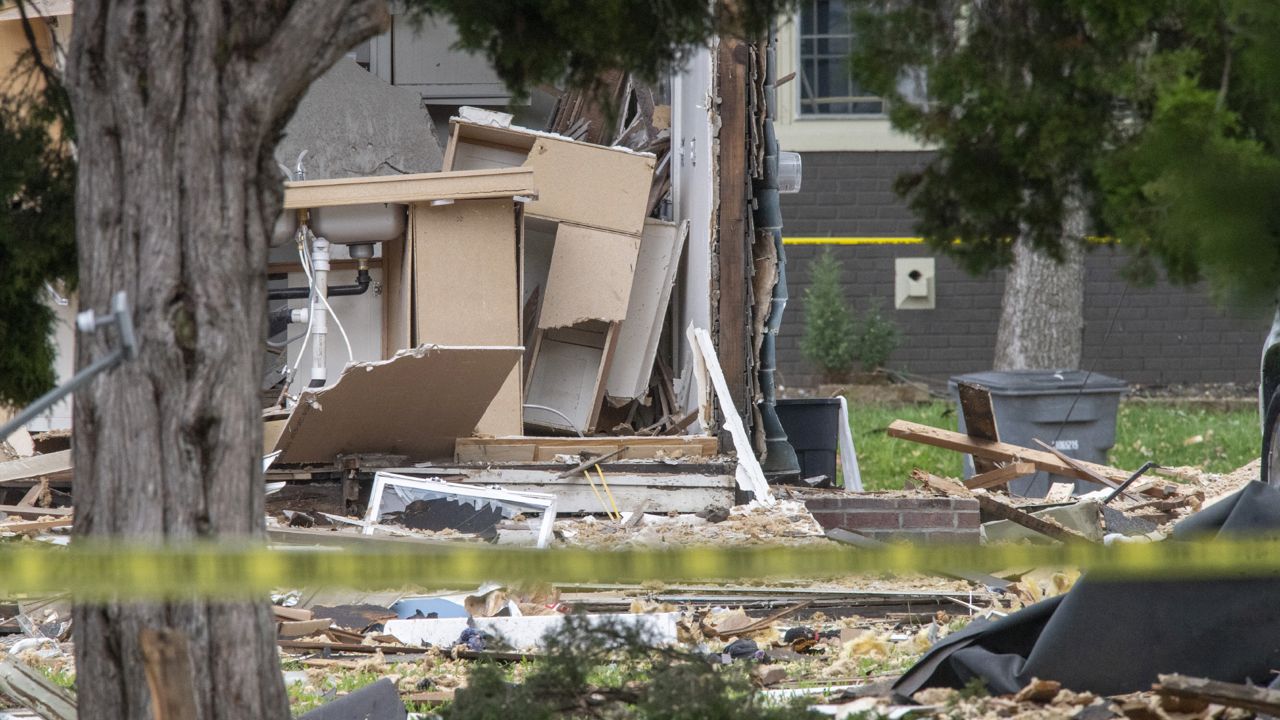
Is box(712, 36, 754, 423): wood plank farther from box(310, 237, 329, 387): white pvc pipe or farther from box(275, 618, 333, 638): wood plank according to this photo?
box(275, 618, 333, 638): wood plank

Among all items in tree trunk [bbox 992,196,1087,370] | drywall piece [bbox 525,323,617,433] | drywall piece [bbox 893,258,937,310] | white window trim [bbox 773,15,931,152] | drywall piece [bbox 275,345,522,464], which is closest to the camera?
drywall piece [bbox 275,345,522,464]

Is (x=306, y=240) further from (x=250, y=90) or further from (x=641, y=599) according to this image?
(x=250, y=90)

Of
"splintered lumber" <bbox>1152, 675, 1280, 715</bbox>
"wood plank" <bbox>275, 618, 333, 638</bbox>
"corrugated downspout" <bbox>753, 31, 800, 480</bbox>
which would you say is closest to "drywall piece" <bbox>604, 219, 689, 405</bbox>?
"corrugated downspout" <bbox>753, 31, 800, 480</bbox>

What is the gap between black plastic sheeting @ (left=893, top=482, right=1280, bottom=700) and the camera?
3.65 metres

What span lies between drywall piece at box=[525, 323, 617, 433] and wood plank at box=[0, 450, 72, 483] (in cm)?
272

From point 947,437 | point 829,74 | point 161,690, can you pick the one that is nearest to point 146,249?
point 161,690

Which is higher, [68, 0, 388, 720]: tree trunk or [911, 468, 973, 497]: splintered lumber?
[68, 0, 388, 720]: tree trunk

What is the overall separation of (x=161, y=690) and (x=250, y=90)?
1.19 m

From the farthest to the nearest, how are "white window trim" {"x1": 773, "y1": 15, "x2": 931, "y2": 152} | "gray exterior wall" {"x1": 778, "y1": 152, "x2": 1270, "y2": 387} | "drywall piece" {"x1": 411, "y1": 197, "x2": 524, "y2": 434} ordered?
"gray exterior wall" {"x1": 778, "y1": 152, "x2": 1270, "y2": 387}, "white window trim" {"x1": 773, "y1": 15, "x2": 931, "y2": 152}, "drywall piece" {"x1": 411, "y1": 197, "x2": 524, "y2": 434}

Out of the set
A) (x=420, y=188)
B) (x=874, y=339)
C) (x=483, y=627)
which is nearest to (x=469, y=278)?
(x=420, y=188)

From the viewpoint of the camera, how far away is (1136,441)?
12227mm

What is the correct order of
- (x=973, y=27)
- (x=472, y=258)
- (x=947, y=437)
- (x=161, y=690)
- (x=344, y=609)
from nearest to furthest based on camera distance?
Result: (x=161, y=690) < (x=973, y=27) < (x=344, y=609) < (x=472, y=258) < (x=947, y=437)

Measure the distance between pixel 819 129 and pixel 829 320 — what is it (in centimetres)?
207

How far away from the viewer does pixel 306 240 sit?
7.79 meters
